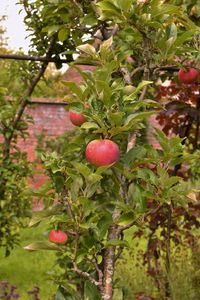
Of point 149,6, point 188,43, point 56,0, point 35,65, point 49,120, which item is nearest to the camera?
point 149,6

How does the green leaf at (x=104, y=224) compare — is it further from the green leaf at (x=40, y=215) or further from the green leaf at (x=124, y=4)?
the green leaf at (x=124, y=4)

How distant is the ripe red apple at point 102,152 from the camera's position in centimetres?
169

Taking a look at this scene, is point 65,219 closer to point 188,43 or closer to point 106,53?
point 106,53

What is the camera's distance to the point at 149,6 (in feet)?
6.95

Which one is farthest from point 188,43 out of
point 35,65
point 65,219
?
point 35,65

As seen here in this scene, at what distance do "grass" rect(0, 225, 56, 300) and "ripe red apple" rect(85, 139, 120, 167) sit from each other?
3438 mm

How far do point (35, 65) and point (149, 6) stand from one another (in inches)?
90.8

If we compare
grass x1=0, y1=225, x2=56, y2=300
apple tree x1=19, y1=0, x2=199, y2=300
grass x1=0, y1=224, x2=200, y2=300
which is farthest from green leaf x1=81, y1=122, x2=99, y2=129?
grass x1=0, y1=225, x2=56, y2=300

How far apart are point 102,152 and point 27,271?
4857mm

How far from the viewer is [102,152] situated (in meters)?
1.68

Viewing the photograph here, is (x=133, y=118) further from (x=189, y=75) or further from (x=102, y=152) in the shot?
(x=189, y=75)

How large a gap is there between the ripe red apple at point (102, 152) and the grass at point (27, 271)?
344 cm

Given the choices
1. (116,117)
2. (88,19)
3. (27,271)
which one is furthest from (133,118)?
(27,271)

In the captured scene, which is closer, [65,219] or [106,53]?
[65,219]
